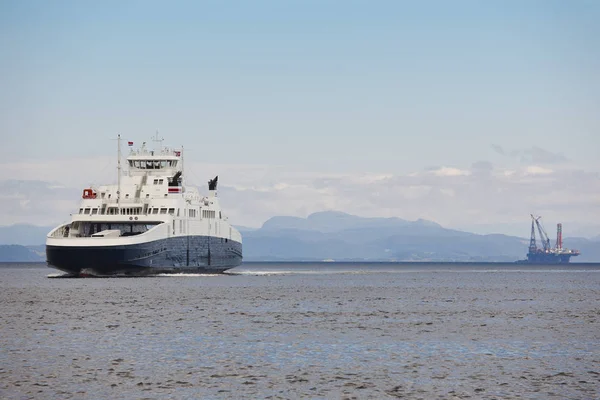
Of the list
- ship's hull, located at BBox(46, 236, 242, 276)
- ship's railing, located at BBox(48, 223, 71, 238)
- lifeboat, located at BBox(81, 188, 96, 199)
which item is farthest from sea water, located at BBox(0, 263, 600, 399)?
lifeboat, located at BBox(81, 188, 96, 199)

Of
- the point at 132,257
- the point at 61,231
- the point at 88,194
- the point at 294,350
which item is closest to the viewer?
the point at 294,350

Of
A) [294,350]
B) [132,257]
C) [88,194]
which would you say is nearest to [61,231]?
[88,194]

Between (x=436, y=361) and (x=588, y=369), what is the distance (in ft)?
22.6

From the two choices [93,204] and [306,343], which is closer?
[306,343]

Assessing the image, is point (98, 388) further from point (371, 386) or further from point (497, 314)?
point (497, 314)

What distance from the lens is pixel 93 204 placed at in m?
119

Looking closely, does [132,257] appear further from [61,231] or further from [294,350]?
[294,350]

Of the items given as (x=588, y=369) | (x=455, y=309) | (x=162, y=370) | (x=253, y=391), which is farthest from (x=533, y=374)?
(x=455, y=309)

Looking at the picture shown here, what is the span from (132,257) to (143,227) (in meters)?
8.59

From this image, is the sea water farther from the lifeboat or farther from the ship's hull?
the lifeboat

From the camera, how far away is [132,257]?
11250 cm

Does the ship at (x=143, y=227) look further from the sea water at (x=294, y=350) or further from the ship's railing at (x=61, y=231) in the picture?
the sea water at (x=294, y=350)

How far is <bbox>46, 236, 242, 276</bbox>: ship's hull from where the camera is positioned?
365 ft

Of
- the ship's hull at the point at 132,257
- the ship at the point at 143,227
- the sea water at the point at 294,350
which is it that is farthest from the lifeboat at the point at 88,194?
the sea water at the point at 294,350
